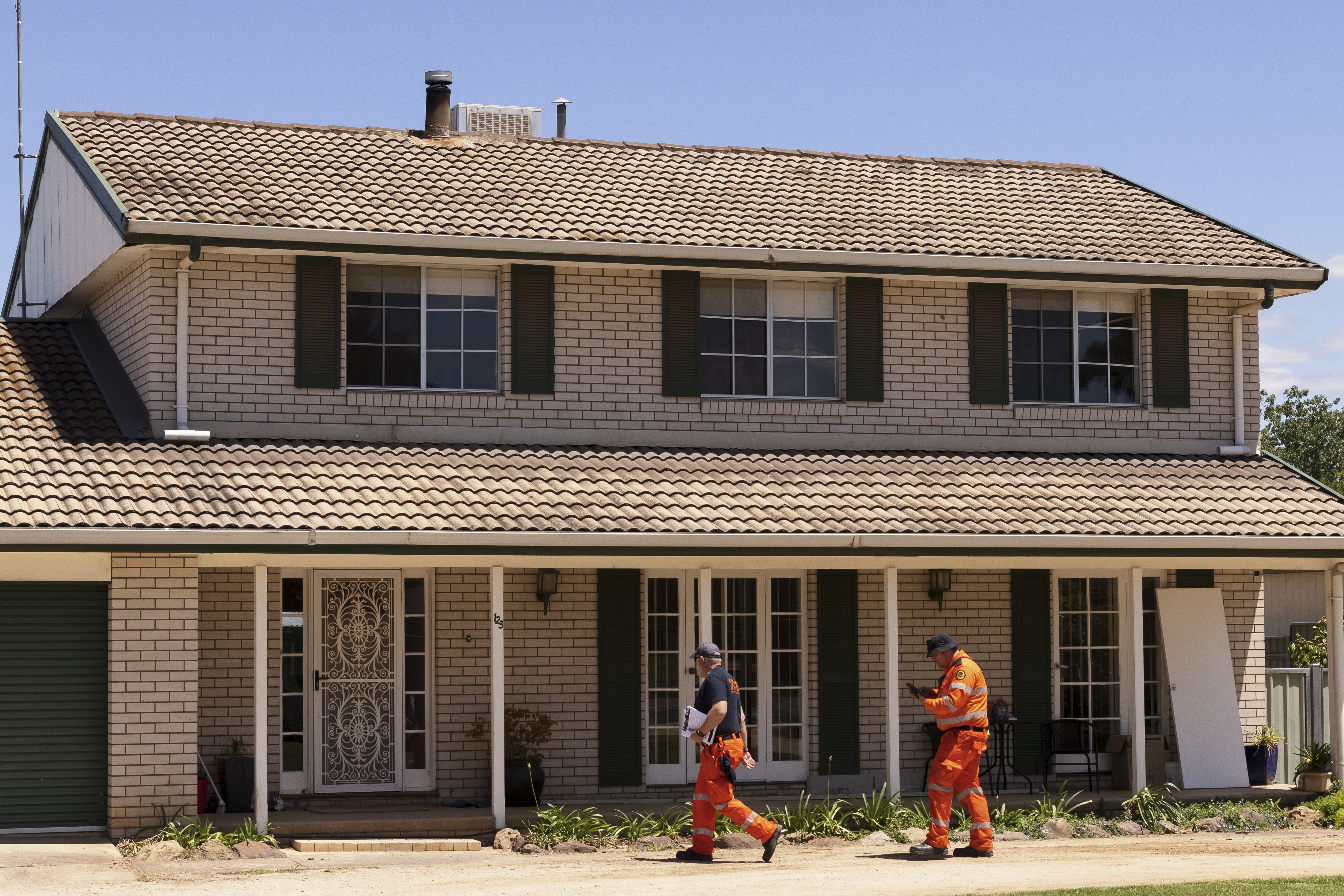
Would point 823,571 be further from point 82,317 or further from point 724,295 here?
point 82,317

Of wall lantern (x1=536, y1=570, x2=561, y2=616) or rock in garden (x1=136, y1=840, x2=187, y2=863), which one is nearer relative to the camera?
rock in garden (x1=136, y1=840, x2=187, y2=863)

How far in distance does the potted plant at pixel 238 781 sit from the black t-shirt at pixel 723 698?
14.6 ft

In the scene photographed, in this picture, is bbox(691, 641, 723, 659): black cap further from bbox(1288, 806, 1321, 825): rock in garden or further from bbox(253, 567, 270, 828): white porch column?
bbox(1288, 806, 1321, 825): rock in garden

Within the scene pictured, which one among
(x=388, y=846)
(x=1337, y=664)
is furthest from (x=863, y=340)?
(x=388, y=846)

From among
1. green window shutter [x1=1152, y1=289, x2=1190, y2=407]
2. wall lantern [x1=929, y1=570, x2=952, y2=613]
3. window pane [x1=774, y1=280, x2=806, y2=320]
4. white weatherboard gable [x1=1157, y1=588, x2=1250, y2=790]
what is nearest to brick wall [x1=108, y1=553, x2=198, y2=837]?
window pane [x1=774, y1=280, x2=806, y2=320]

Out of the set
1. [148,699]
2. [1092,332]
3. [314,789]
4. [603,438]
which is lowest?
[314,789]

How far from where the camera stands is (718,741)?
12727 mm

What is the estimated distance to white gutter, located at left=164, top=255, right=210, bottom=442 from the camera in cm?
1538

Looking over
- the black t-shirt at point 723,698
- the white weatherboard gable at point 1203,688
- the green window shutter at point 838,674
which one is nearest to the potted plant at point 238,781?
the black t-shirt at point 723,698

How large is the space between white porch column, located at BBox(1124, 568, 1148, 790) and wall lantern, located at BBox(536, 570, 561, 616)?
5.46 metres

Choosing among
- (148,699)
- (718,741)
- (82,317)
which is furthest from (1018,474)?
(82,317)

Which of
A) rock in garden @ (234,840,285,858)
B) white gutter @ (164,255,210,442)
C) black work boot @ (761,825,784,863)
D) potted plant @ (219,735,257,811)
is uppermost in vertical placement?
white gutter @ (164,255,210,442)

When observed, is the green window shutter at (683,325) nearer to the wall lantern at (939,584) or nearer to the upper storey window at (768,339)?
the upper storey window at (768,339)

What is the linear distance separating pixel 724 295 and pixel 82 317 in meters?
7.11
